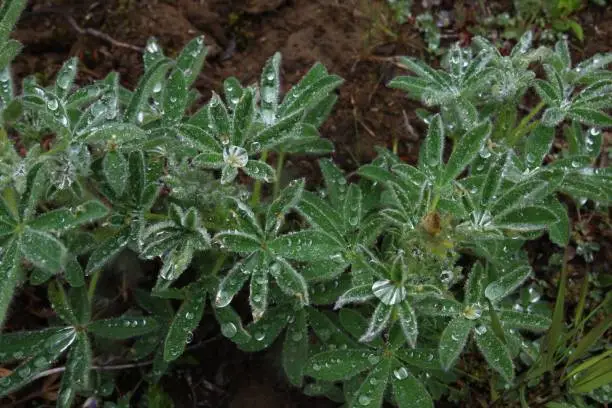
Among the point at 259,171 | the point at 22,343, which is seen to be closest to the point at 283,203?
the point at 259,171

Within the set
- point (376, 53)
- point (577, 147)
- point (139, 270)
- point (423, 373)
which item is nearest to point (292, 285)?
point (423, 373)

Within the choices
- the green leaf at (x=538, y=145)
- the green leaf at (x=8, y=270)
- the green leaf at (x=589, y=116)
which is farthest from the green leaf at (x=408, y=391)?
the green leaf at (x=8, y=270)

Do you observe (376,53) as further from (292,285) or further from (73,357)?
(73,357)

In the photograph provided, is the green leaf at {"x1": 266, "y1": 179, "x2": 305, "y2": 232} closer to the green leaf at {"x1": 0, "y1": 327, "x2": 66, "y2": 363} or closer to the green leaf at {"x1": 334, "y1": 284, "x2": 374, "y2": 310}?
the green leaf at {"x1": 334, "y1": 284, "x2": 374, "y2": 310}

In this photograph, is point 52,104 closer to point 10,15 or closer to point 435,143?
point 10,15

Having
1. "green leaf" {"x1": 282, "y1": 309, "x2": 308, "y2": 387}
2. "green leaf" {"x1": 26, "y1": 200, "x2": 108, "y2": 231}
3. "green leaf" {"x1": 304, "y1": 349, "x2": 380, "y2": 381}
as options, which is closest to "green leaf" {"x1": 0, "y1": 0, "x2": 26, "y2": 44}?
"green leaf" {"x1": 26, "y1": 200, "x2": 108, "y2": 231}
